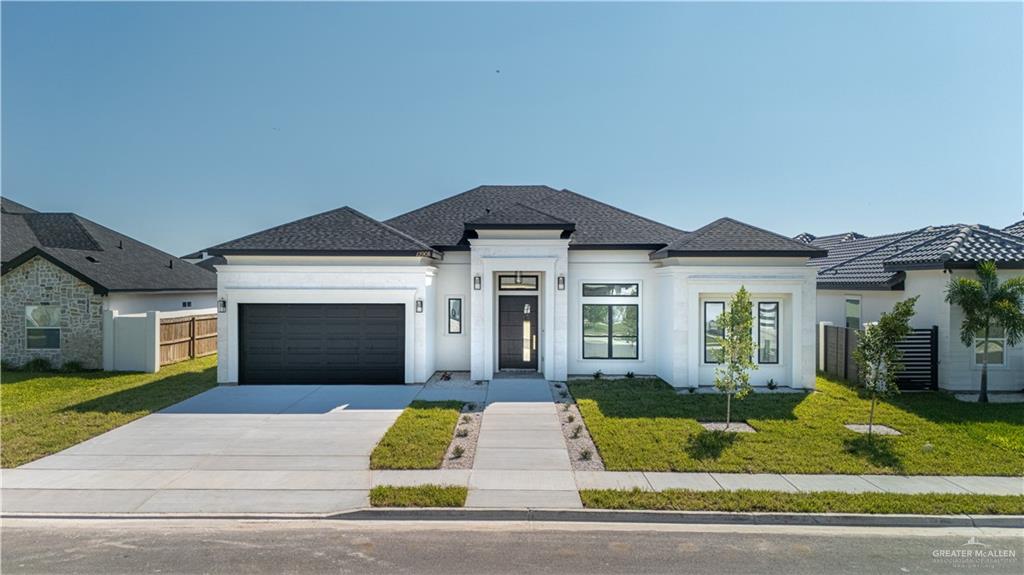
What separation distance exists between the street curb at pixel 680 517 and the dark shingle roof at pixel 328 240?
8.12 meters

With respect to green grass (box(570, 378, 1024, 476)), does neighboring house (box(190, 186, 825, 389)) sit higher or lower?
higher

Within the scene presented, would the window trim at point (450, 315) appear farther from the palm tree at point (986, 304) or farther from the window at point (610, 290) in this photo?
the palm tree at point (986, 304)

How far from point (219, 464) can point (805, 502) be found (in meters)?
8.33

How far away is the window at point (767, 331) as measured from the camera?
13656 millimetres

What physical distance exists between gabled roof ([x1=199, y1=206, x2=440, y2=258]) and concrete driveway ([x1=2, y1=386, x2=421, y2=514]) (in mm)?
3909

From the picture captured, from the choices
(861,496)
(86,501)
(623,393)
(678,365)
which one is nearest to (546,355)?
(623,393)

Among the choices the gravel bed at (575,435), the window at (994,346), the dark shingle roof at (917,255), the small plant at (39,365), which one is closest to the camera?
the gravel bed at (575,435)

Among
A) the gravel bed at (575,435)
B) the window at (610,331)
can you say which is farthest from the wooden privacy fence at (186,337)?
the window at (610,331)

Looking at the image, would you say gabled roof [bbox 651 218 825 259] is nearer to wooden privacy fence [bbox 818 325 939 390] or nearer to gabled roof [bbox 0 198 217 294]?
wooden privacy fence [bbox 818 325 939 390]

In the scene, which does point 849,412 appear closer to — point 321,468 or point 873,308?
point 873,308

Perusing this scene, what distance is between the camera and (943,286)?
13281 millimetres

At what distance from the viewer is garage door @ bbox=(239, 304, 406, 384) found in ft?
45.4

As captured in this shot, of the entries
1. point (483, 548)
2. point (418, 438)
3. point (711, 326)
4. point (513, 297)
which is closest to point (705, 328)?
point (711, 326)

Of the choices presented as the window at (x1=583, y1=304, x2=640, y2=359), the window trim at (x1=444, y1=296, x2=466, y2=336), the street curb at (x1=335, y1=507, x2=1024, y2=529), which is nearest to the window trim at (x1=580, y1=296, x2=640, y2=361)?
the window at (x1=583, y1=304, x2=640, y2=359)
